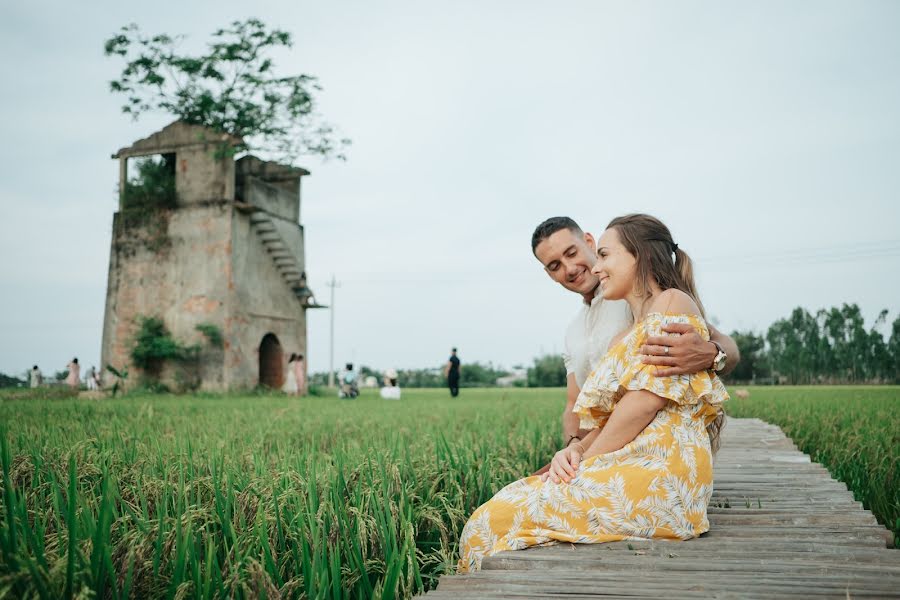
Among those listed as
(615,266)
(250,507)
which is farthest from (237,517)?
(615,266)

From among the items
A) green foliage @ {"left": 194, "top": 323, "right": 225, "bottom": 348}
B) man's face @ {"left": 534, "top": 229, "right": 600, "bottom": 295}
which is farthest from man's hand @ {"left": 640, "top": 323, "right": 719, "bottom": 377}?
green foliage @ {"left": 194, "top": 323, "right": 225, "bottom": 348}

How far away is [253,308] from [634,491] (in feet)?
59.4

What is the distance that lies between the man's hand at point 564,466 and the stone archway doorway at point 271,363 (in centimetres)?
1879

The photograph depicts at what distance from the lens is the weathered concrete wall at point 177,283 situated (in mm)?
18266

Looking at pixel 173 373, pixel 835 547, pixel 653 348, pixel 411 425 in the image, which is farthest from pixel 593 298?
pixel 173 373

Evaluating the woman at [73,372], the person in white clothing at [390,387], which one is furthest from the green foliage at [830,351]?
the woman at [73,372]

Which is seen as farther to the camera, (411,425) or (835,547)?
(411,425)

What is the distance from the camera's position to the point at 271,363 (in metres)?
20.9

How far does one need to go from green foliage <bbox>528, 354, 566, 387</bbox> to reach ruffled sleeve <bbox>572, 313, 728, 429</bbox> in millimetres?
44806

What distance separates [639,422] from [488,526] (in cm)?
66

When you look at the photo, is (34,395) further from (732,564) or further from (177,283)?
(732,564)

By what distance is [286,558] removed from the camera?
2.31 meters

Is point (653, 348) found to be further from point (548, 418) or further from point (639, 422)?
point (548, 418)

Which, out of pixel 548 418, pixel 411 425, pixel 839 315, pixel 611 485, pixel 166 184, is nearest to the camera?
pixel 611 485
